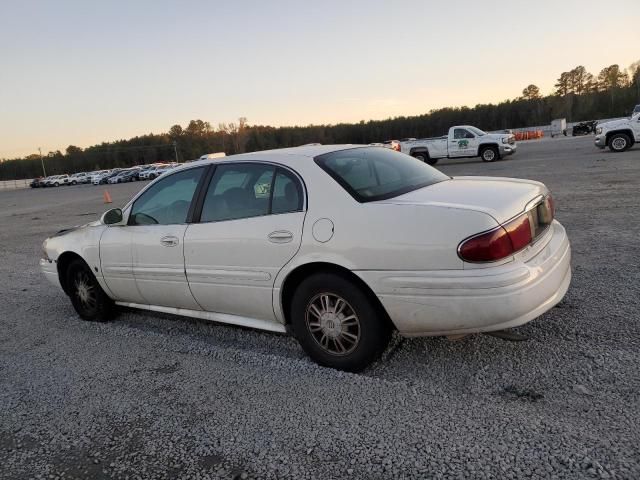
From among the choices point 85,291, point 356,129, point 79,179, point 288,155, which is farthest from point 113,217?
point 356,129

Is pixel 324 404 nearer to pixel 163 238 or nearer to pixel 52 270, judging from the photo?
pixel 163 238

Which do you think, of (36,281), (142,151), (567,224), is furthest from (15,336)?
(142,151)

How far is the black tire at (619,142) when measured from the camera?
2044 centimetres

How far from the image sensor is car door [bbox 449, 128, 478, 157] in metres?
24.8

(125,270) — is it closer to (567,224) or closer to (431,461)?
(431,461)

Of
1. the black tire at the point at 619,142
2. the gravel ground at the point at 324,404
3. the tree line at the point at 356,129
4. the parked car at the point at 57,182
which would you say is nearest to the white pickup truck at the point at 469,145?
the black tire at the point at 619,142

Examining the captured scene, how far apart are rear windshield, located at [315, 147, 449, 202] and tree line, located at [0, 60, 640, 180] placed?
111 m

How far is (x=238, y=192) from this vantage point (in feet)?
13.0

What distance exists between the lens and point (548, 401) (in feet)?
9.46

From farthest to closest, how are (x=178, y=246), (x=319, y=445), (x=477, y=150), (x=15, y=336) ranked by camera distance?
(x=477, y=150) → (x=15, y=336) → (x=178, y=246) → (x=319, y=445)

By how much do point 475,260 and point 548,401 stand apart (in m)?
0.89

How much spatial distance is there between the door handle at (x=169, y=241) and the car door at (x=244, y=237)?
0.42 feet

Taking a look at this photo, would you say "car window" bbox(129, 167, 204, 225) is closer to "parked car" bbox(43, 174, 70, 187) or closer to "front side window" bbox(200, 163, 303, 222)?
"front side window" bbox(200, 163, 303, 222)

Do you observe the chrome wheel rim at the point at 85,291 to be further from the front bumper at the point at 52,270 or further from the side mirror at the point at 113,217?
the side mirror at the point at 113,217
